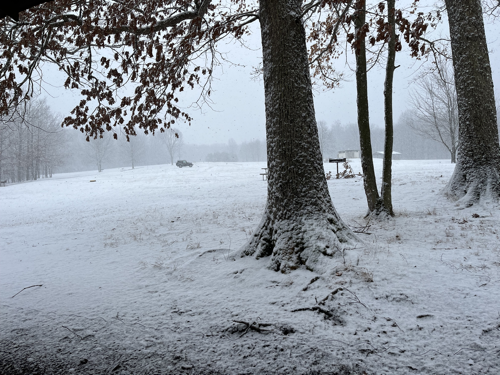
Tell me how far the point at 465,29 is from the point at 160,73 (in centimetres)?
732

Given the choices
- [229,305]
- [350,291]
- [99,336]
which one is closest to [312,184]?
[350,291]

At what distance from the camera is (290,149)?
159 inches

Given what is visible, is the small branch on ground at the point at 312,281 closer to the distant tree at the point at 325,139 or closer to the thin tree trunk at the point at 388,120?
the thin tree trunk at the point at 388,120

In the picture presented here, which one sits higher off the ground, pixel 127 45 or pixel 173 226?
pixel 127 45

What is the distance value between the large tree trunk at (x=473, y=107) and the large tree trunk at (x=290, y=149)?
436 cm

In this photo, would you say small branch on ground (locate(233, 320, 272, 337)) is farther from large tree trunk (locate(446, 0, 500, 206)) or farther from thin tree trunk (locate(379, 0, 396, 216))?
large tree trunk (locate(446, 0, 500, 206))

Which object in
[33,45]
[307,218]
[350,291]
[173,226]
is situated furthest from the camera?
[173,226]

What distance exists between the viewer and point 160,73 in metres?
6.89

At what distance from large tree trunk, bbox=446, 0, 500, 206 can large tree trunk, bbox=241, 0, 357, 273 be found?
4.36 meters

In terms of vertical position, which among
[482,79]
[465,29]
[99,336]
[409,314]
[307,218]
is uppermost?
[465,29]

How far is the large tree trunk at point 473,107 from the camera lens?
6406 millimetres

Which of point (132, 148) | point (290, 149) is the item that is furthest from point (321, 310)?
point (132, 148)

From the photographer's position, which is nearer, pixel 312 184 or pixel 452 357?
pixel 452 357

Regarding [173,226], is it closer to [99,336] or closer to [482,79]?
[99,336]
